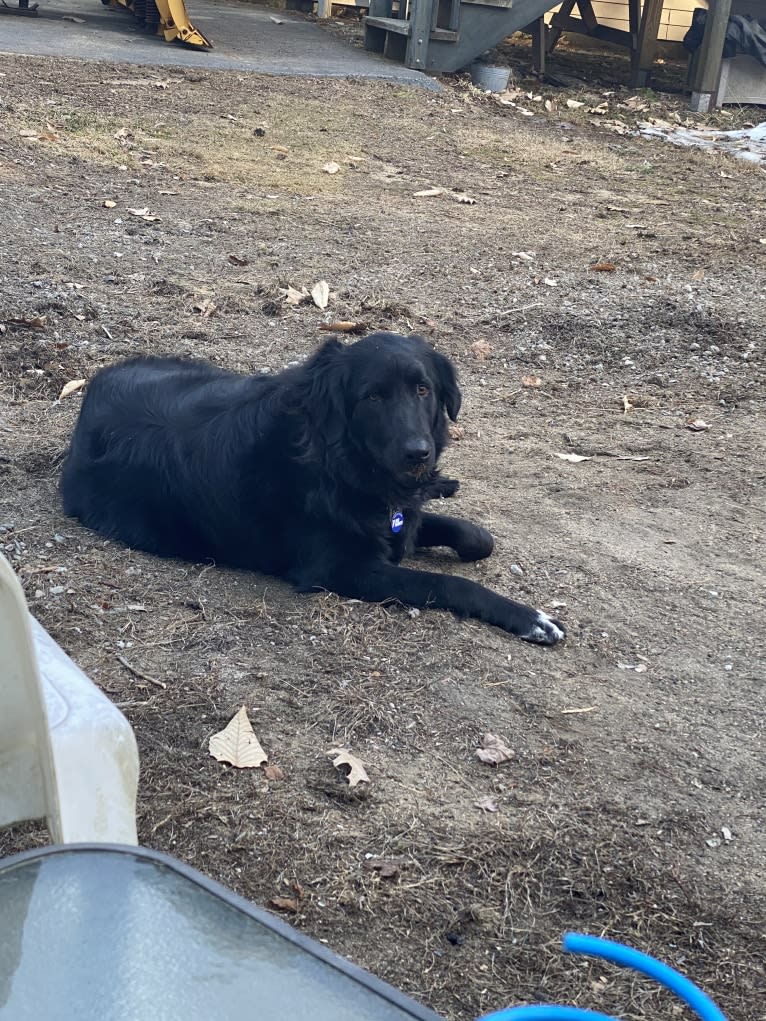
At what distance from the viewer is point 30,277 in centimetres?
704

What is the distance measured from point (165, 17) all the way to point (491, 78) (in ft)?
13.5

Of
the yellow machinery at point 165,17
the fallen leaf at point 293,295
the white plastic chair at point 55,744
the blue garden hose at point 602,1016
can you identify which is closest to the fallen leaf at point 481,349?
the fallen leaf at point 293,295

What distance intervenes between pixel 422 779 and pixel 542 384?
367cm

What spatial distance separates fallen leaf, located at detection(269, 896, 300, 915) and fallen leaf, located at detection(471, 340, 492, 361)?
4.47 m

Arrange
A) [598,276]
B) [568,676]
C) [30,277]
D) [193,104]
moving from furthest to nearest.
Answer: [193,104] < [598,276] < [30,277] < [568,676]

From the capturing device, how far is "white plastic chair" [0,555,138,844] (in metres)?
1.80

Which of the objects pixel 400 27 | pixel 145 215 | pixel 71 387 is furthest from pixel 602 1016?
pixel 400 27

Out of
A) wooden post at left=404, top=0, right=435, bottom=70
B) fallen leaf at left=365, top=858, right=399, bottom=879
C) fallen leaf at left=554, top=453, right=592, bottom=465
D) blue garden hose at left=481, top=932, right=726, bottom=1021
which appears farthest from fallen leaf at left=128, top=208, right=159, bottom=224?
blue garden hose at left=481, top=932, right=726, bottom=1021

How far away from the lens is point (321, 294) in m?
7.31

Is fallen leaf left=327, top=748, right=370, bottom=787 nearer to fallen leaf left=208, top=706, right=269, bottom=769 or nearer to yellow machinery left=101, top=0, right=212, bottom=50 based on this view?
fallen leaf left=208, top=706, right=269, bottom=769

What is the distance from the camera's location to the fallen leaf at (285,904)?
2672 mm

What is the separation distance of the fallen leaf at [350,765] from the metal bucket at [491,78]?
1277 cm

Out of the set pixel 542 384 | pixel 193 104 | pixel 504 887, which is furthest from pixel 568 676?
pixel 193 104

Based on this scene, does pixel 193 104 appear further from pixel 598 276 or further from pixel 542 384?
pixel 542 384
